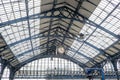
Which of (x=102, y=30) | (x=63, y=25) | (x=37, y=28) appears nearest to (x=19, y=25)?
(x=37, y=28)

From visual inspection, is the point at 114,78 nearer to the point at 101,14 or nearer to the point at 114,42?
the point at 114,42

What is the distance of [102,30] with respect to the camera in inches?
1294

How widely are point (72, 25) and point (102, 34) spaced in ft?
17.9

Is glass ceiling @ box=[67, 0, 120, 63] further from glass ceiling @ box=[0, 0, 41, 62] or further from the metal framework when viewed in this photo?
glass ceiling @ box=[0, 0, 41, 62]

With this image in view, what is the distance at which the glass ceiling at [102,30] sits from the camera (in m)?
26.7

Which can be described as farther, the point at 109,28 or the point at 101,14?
the point at 109,28

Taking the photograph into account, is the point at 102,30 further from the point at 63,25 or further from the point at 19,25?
the point at 19,25

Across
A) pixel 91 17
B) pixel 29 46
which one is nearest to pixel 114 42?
pixel 91 17

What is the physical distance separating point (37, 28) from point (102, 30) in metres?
10.7

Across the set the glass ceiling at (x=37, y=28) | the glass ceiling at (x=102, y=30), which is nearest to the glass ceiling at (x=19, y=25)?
the glass ceiling at (x=37, y=28)

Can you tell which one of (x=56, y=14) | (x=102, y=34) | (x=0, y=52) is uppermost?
(x=56, y=14)

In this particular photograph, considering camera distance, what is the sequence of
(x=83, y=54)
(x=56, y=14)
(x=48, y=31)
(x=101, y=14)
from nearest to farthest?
(x=101, y=14)
(x=56, y=14)
(x=48, y=31)
(x=83, y=54)

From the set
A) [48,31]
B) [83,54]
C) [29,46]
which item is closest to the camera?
[48,31]

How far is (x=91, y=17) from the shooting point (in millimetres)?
30812
